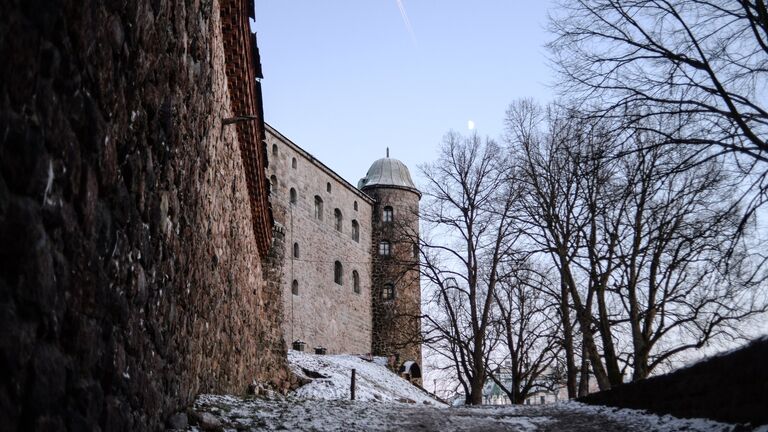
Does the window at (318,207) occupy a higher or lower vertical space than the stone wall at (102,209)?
higher

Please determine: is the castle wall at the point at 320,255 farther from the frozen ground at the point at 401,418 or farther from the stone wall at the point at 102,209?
the stone wall at the point at 102,209

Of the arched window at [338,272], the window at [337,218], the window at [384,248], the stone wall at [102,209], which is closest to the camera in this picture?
the stone wall at [102,209]

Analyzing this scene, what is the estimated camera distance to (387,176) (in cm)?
4334

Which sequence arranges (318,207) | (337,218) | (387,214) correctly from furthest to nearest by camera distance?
1. (387,214)
2. (337,218)
3. (318,207)

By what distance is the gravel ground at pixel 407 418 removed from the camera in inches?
225

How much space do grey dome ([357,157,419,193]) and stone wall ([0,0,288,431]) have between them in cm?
3676

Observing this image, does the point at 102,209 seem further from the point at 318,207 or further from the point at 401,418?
the point at 318,207

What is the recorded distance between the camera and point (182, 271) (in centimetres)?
492

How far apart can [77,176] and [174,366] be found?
2577mm

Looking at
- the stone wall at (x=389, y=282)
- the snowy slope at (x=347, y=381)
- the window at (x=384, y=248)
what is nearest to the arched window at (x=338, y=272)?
the stone wall at (x=389, y=282)

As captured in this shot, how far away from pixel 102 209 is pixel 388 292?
38043 millimetres

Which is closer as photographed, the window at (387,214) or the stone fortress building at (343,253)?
the stone fortress building at (343,253)

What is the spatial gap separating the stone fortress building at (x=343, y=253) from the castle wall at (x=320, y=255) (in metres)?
0.05

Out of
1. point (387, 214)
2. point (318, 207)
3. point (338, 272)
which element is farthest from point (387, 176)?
point (338, 272)
